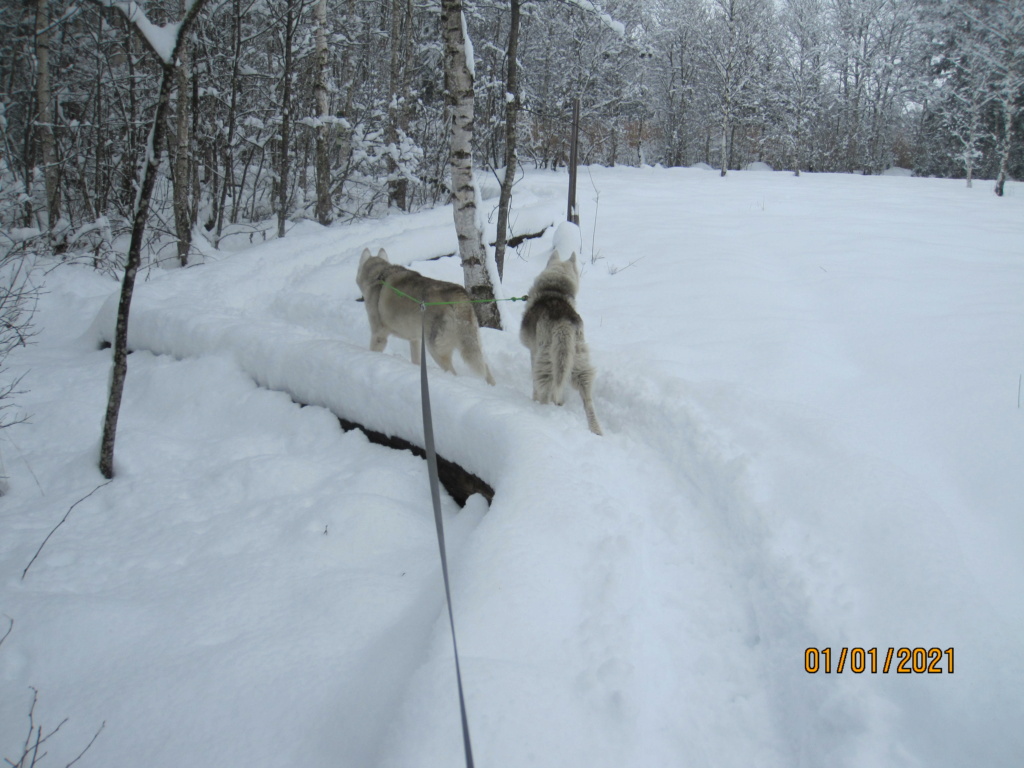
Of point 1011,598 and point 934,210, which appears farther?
point 934,210

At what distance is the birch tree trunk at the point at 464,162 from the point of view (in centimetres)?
550

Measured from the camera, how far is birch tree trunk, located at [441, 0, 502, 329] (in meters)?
5.50

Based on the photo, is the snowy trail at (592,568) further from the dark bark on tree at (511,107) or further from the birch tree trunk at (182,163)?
the birch tree trunk at (182,163)

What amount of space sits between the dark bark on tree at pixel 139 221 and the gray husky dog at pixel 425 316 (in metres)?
2.07

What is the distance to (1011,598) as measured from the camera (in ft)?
7.57

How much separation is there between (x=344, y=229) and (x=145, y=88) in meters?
5.66

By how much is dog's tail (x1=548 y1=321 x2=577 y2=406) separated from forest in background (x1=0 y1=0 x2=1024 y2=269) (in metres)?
A: 3.30

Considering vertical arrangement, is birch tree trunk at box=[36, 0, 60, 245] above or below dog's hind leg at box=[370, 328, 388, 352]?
above

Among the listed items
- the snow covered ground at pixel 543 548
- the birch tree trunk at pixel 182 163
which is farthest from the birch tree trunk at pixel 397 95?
the snow covered ground at pixel 543 548

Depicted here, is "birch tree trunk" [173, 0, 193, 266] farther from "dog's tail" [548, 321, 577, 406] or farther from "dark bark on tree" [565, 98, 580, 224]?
"dog's tail" [548, 321, 577, 406]

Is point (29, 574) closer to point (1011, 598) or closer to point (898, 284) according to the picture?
point (1011, 598)

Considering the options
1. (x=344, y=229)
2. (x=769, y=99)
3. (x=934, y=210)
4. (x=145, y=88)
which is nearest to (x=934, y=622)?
(x=344, y=229)

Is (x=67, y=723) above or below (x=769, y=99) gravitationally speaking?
below
